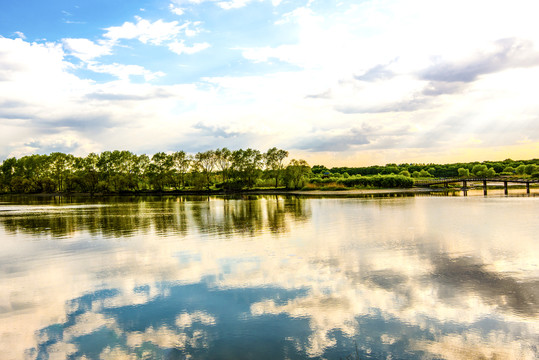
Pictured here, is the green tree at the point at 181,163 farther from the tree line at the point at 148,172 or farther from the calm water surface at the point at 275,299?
the calm water surface at the point at 275,299

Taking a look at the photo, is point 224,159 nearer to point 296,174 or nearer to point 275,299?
point 296,174

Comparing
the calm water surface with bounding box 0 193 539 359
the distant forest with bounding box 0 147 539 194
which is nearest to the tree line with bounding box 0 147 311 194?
the distant forest with bounding box 0 147 539 194

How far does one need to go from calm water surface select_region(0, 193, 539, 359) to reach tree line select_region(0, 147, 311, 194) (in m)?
120

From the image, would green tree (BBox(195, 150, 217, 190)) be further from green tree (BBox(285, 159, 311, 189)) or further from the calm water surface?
the calm water surface

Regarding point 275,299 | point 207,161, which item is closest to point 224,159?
point 207,161

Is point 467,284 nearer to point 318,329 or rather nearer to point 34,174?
point 318,329

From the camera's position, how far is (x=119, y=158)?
16675 centimetres

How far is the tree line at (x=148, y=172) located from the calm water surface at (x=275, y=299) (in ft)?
395

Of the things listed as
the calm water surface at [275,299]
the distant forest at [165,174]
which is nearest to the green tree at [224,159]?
the distant forest at [165,174]

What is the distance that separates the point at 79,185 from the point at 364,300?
6570 inches

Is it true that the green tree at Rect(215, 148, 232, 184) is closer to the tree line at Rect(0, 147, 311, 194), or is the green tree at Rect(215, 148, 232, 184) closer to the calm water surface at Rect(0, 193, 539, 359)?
the tree line at Rect(0, 147, 311, 194)

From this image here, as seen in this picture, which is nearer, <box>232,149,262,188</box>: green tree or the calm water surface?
the calm water surface

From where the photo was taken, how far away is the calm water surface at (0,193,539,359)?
36.1 feet

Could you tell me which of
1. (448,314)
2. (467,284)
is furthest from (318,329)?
(467,284)
